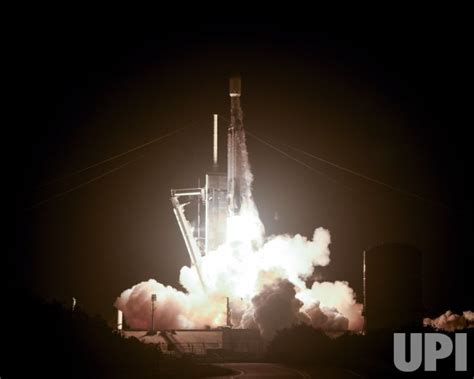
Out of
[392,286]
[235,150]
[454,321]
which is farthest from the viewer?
[454,321]

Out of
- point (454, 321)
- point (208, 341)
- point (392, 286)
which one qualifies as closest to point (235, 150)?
point (208, 341)

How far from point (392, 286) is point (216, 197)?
18.9m

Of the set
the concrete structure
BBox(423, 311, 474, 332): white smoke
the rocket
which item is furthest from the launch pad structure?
BBox(423, 311, 474, 332): white smoke

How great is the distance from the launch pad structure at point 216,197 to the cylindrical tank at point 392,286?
14237 millimetres

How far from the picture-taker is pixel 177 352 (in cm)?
7731

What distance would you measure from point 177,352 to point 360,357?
19840mm

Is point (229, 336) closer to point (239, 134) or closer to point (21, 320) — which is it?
point (239, 134)

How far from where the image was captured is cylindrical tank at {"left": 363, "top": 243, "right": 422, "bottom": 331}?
7931 centimetres

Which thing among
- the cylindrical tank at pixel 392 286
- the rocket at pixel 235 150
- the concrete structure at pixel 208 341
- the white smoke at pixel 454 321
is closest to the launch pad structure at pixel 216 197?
the rocket at pixel 235 150

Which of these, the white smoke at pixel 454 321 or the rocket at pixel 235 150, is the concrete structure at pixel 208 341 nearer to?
the rocket at pixel 235 150

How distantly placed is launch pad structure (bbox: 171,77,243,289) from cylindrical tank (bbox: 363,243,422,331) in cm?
1424

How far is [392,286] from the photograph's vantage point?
80.3 meters

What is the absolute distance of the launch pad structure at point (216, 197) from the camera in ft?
281

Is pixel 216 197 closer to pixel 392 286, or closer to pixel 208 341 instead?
pixel 208 341
